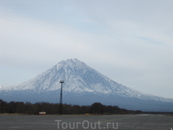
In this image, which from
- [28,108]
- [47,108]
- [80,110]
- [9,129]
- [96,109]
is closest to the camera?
[9,129]

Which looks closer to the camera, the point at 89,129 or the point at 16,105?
the point at 89,129

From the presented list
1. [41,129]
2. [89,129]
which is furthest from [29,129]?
[89,129]

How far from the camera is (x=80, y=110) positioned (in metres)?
108

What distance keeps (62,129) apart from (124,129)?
4132 millimetres

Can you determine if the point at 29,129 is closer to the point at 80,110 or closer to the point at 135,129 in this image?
the point at 135,129

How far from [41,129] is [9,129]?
77.1 inches

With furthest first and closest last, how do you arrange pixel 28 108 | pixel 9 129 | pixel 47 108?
1. pixel 47 108
2. pixel 28 108
3. pixel 9 129

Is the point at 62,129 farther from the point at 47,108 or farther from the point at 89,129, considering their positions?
the point at 47,108

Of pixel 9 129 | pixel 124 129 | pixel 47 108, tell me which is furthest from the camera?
pixel 47 108

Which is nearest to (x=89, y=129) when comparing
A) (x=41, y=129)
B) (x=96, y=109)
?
(x=41, y=129)

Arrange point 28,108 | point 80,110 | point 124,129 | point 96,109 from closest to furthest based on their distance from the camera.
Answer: point 124,129 < point 28,108 < point 80,110 < point 96,109

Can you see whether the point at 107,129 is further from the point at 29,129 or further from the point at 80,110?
the point at 80,110

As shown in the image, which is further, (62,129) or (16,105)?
(16,105)

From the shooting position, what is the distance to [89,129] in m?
22.1
